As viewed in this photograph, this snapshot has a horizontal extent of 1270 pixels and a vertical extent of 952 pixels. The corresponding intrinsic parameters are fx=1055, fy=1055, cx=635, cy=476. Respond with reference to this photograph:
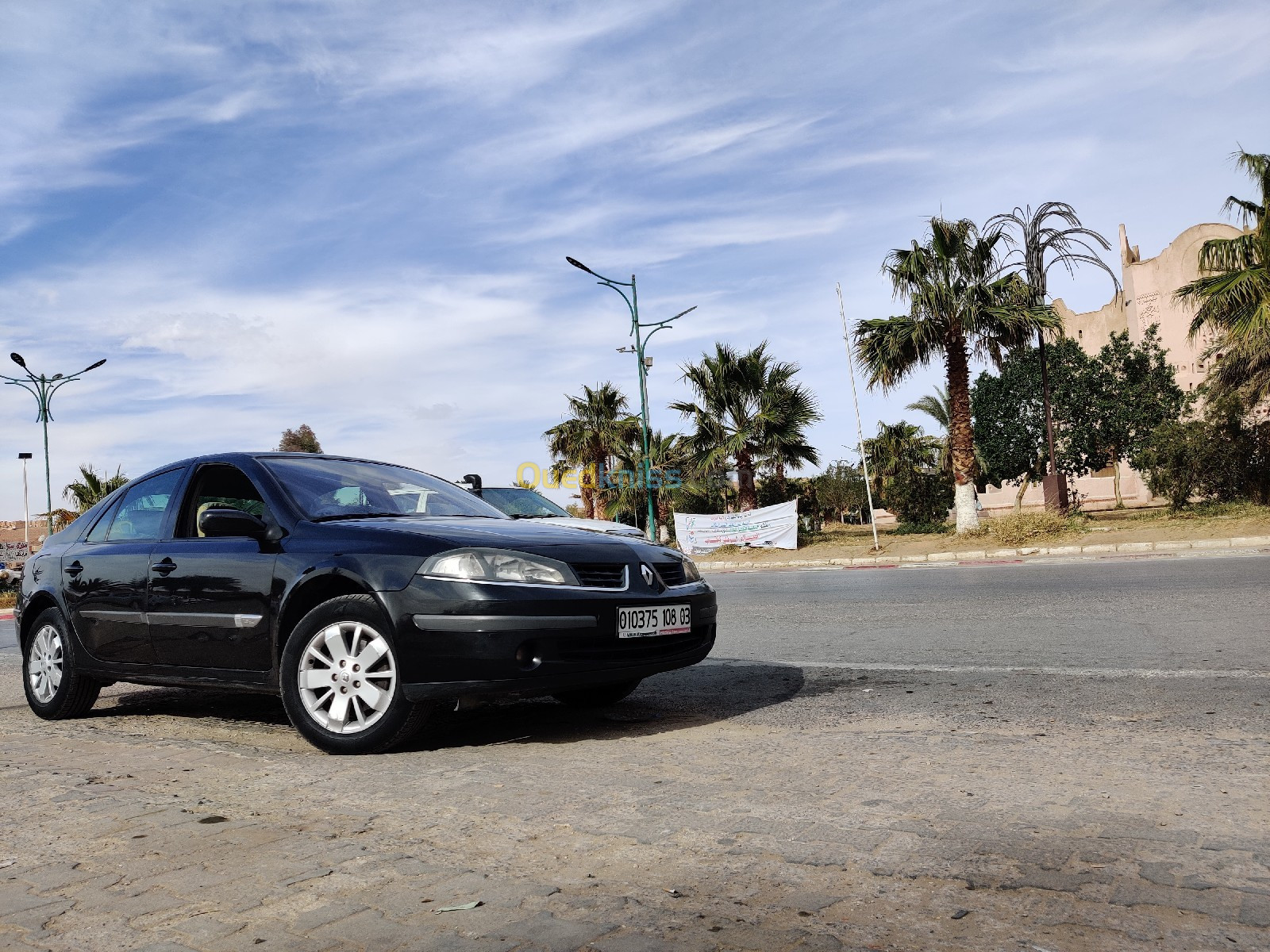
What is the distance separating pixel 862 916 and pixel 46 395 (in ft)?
130

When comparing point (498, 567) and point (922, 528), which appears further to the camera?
point (922, 528)

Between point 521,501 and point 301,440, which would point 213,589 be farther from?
point 301,440

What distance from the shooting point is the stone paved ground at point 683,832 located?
2.61 metres

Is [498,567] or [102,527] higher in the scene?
Answer: [102,527]

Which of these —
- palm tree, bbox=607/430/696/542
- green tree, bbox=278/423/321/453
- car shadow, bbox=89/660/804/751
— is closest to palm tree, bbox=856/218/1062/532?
palm tree, bbox=607/430/696/542

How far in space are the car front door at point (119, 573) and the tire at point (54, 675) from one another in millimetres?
212

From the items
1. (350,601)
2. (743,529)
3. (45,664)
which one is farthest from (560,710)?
(743,529)

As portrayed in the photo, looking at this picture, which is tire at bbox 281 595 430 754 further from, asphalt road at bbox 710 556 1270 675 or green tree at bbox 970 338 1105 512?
green tree at bbox 970 338 1105 512

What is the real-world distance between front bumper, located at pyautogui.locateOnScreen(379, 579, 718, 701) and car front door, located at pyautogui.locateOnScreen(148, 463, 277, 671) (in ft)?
3.01

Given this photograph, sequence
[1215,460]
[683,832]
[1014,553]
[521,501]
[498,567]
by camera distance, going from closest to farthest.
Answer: [683,832], [498,567], [521,501], [1014,553], [1215,460]

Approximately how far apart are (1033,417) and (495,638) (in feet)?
157

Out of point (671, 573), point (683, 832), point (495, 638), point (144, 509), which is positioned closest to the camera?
point (683, 832)

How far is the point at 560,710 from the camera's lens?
593 cm

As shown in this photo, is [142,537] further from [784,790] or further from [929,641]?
[929,641]
